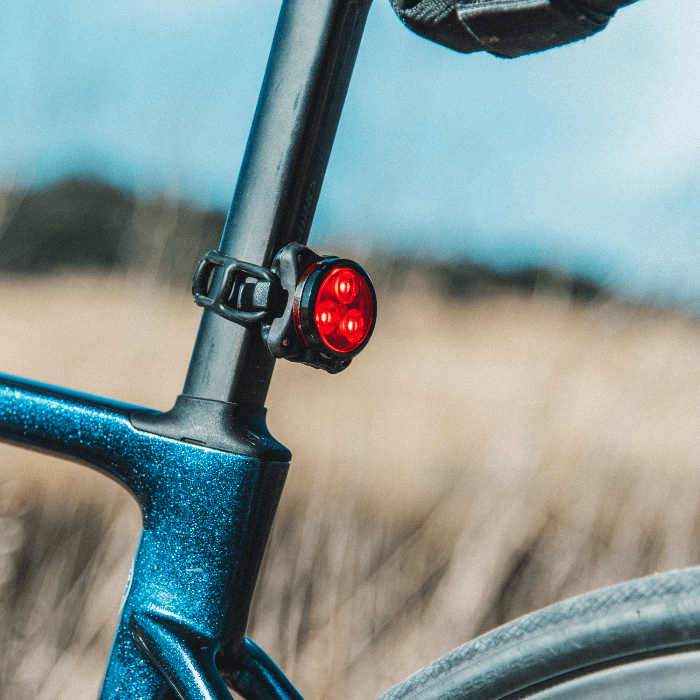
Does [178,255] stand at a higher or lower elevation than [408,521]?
higher

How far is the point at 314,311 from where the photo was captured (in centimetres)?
32

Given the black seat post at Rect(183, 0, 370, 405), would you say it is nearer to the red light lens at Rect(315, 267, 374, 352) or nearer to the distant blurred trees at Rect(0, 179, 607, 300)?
the red light lens at Rect(315, 267, 374, 352)

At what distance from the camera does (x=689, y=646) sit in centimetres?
Result: 26

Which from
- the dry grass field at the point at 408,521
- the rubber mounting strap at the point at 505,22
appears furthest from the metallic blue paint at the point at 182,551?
the dry grass field at the point at 408,521

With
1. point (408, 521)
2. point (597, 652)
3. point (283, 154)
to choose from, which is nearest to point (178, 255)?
point (408, 521)

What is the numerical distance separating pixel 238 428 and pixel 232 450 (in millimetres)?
13

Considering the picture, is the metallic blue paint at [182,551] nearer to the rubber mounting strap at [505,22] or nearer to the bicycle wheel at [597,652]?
the bicycle wheel at [597,652]

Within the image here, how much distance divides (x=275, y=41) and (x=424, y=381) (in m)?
1.26

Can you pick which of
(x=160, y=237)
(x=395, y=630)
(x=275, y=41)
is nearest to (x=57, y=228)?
(x=160, y=237)

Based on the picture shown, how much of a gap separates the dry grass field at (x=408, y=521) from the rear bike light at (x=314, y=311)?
650 mm

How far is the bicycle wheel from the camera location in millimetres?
259

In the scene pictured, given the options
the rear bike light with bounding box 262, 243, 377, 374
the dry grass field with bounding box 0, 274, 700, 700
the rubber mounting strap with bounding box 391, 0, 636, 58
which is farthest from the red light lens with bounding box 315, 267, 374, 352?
the dry grass field with bounding box 0, 274, 700, 700

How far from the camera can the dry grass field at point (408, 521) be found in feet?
3.06

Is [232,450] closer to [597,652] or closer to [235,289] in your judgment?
[235,289]
